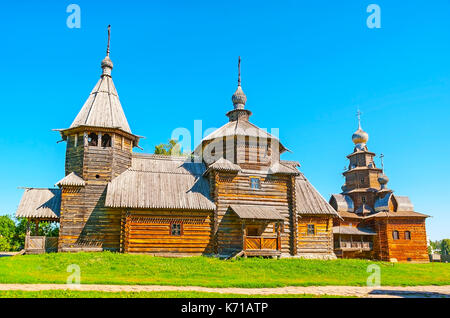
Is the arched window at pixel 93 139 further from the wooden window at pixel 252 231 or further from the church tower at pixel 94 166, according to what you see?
the wooden window at pixel 252 231

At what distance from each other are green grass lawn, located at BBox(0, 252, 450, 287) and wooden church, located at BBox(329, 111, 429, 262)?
1776 centimetres

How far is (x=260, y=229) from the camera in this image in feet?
81.6

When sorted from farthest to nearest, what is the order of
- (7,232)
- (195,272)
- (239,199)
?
1. (7,232)
2. (239,199)
3. (195,272)

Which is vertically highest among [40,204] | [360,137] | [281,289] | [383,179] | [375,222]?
[360,137]

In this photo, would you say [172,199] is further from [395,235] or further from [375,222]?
[395,235]

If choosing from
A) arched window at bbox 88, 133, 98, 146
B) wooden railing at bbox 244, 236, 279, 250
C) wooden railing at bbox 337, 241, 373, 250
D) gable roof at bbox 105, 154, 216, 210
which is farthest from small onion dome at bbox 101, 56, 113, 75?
wooden railing at bbox 337, 241, 373, 250

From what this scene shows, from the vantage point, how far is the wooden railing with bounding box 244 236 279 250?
23250mm

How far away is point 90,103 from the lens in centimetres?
2664

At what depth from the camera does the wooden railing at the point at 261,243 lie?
915 inches

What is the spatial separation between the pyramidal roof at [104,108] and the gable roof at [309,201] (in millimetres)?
13571

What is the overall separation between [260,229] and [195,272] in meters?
8.96

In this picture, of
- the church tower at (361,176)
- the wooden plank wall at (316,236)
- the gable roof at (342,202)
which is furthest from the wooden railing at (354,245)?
the wooden plank wall at (316,236)

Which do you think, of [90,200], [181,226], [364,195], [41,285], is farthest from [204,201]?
[364,195]

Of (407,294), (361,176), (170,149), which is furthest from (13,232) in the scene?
(407,294)
